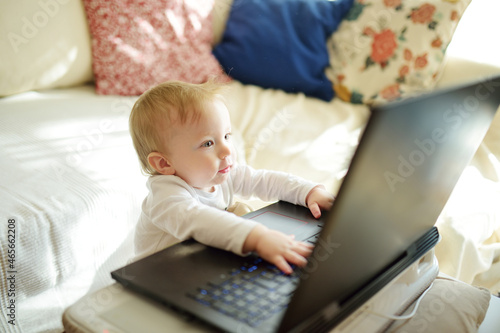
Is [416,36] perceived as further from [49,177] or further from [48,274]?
[48,274]

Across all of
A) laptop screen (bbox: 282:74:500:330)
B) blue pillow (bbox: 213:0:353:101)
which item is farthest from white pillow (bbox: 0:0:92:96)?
laptop screen (bbox: 282:74:500:330)

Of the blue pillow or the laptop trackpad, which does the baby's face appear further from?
the blue pillow

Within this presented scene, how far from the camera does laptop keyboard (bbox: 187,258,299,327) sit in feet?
1.74

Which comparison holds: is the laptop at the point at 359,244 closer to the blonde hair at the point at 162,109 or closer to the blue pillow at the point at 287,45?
the blonde hair at the point at 162,109

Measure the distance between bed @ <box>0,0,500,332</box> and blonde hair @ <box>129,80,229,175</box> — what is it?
34 cm

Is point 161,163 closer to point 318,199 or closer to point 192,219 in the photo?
point 192,219

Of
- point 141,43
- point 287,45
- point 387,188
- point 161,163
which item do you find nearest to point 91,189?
point 161,163

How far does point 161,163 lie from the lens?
0.86 meters

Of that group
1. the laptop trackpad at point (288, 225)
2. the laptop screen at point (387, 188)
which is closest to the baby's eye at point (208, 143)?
the laptop trackpad at point (288, 225)

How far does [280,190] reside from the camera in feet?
3.05

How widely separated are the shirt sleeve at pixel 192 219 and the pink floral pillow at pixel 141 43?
0.92 m

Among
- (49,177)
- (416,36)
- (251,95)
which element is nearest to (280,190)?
(49,177)

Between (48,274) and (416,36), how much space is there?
4.87 ft

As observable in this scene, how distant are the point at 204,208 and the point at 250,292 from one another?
0.69 feet
